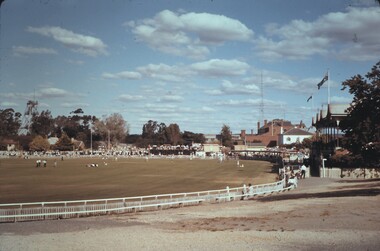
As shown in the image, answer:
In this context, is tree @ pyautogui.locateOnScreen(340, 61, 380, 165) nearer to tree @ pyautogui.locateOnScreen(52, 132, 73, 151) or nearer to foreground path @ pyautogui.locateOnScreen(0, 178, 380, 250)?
foreground path @ pyautogui.locateOnScreen(0, 178, 380, 250)

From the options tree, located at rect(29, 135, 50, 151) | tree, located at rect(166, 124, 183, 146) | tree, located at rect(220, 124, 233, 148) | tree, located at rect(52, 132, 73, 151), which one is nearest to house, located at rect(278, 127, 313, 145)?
tree, located at rect(220, 124, 233, 148)

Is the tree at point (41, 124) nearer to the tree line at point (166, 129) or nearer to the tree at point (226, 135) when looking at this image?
the tree line at point (166, 129)

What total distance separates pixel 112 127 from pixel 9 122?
1612 inches

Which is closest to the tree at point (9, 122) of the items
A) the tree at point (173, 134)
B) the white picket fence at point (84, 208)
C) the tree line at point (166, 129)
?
the tree line at point (166, 129)

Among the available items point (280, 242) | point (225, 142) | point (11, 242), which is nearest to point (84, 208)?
point (11, 242)

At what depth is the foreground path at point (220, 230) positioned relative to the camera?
45.3 feet

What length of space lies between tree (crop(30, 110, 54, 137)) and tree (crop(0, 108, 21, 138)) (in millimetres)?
6283

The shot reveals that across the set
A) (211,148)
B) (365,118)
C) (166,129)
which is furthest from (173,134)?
(365,118)

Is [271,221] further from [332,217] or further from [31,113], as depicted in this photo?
Answer: [31,113]

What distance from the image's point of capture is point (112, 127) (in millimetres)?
178875

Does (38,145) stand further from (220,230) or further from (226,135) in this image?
(220,230)

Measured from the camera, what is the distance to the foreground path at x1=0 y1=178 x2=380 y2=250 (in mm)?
13797

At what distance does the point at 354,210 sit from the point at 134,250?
39.0ft

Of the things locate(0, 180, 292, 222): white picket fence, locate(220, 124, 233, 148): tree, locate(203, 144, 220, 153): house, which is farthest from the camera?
locate(220, 124, 233, 148): tree
